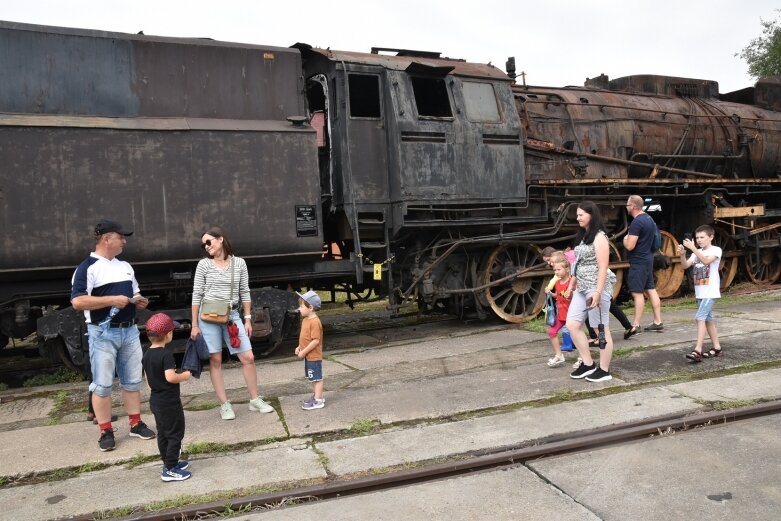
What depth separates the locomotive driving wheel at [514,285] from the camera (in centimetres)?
833

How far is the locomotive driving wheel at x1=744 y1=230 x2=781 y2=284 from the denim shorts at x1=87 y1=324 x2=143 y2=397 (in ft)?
33.8

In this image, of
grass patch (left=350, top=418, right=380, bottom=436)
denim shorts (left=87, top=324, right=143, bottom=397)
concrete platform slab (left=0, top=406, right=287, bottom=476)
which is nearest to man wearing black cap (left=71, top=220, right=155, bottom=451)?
denim shorts (left=87, top=324, right=143, bottom=397)

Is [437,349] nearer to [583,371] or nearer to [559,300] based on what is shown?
[559,300]

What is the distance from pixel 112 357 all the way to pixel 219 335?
785mm

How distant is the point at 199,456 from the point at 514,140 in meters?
5.72

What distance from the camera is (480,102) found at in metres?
7.95

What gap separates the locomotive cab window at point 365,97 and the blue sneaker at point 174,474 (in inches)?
186

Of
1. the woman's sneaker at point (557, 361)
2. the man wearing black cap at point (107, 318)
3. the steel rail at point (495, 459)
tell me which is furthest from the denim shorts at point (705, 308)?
the man wearing black cap at point (107, 318)

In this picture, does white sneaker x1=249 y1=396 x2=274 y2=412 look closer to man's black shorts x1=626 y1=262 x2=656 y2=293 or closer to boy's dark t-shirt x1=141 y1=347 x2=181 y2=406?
boy's dark t-shirt x1=141 y1=347 x2=181 y2=406

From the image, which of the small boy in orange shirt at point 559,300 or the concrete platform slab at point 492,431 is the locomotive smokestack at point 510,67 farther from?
the concrete platform slab at point 492,431

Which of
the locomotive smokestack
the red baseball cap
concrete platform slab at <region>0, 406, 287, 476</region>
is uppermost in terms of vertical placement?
the locomotive smokestack

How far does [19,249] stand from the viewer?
18.9ft

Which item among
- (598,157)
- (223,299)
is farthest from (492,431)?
(598,157)

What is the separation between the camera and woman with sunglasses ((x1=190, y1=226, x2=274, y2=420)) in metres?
4.70
